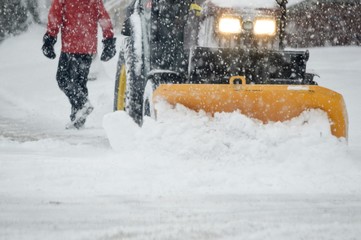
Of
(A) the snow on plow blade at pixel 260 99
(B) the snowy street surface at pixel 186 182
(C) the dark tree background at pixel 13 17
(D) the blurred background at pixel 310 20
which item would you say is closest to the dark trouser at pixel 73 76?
(B) the snowy street surface at pixel 186 182

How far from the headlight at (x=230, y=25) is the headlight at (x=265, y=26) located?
0.57 ft

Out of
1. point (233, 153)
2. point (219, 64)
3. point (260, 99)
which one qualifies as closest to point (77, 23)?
point (219, 64)

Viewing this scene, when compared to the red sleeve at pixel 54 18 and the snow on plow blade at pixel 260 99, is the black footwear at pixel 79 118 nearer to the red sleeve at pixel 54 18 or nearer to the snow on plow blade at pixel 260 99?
the red sleeve at pixel 54 18

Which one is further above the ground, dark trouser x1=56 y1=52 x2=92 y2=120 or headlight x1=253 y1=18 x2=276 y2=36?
headlight x1=253 y1=18 x2=276 y2=36

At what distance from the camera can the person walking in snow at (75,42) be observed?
17.6 feet

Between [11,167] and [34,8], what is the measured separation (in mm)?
10966

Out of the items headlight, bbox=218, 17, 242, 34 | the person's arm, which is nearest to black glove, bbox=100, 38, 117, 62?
the person's arm

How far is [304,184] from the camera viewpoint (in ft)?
9.51

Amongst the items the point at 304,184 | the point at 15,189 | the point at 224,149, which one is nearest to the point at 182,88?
the point at 224,149

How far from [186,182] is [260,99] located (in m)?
1.08

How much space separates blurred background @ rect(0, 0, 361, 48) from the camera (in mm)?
11125

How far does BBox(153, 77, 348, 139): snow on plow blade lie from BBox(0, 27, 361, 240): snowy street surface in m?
0.08

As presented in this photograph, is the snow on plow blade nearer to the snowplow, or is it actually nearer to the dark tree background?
the snowplow

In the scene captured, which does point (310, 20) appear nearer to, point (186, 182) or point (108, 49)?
point (108, 49)
